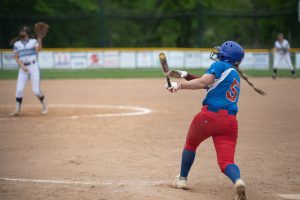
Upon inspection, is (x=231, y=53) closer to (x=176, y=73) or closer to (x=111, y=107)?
(x=176, y=73)

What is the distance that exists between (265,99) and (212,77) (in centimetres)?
1213

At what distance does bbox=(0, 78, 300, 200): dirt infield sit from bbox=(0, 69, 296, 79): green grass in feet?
35.7

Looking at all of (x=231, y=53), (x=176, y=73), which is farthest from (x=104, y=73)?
(x=231, y=53)

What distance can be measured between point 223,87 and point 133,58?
28.2 meters

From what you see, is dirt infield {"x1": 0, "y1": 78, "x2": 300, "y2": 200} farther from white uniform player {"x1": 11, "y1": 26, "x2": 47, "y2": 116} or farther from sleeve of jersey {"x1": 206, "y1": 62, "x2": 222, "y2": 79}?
sleeve of jersey {"x1": 206, "y1": 62, "x2": 222, "y2": 79}

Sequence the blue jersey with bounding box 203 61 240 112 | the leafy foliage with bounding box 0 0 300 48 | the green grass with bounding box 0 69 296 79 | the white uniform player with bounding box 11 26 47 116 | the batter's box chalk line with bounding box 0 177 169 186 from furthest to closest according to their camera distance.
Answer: the leafy foliage with bounding box 0 0 300 48
the green grass with bounding box 0 69 296 79
the white uniform player with bounding box 11 26 47 116
the batter's box chalk line with bounding box 0 177 169 186
the blue jersey with bounding box 203 61 240 112

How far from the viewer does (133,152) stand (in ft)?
31.6

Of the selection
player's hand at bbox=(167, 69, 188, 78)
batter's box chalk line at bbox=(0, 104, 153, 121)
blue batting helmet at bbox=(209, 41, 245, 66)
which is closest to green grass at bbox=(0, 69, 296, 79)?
batter's box chalk line at bbox=(0, 104, 153, 121)

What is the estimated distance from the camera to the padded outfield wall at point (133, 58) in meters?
33.4

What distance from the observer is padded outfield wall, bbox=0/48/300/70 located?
33406 millimetres

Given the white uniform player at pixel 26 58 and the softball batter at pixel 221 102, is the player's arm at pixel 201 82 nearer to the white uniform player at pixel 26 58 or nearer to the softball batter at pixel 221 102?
the softball batter at pixel 221 102

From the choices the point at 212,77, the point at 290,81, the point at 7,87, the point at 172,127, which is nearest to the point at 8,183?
the point at 212,77

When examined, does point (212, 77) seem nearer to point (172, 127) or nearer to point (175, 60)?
point (172, 127)

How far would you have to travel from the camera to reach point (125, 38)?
149 feet
